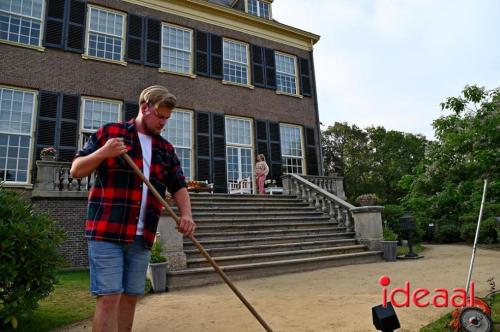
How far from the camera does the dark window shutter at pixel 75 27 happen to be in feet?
36.7

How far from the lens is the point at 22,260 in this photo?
3.07 metres

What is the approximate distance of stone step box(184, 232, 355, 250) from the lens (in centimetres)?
726

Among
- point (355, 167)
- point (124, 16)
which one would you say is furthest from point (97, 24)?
point (355, 167)

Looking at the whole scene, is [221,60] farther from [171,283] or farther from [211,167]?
[171,283]

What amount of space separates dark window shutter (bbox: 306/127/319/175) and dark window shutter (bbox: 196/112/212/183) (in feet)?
14.6

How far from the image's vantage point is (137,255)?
6.91ft

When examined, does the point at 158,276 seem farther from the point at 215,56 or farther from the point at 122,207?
the point at 215,56

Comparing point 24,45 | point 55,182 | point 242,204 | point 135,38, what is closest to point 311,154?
point 242,204

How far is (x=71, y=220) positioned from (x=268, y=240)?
4551 millimetres

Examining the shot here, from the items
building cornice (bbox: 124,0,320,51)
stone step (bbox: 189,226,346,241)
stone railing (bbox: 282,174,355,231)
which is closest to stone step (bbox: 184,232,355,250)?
stone step (bbox: 189,226,346,241)

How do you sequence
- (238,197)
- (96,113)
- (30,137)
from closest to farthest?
(30,137)
(238,197)
(96,113)

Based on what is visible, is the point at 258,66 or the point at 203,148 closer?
the point at 203,148

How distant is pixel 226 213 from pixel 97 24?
792cm

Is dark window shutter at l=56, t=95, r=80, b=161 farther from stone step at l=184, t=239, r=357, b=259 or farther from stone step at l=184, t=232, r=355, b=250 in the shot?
stone step at l=184, t=239, r=357, b=259
